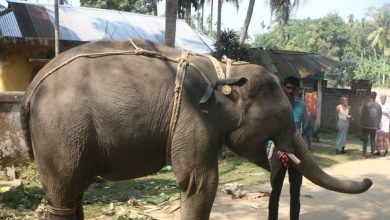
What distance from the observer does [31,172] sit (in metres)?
7.52

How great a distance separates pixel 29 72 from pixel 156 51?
7526 millimetres

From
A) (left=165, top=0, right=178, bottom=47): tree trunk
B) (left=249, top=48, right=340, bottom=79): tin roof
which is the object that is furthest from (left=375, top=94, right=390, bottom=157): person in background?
(left=165, top=0, right=178, bottom=47): tree trunk

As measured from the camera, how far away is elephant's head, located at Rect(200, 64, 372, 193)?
9.48 feet

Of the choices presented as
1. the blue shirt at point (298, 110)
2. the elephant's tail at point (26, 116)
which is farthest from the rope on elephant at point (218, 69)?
the blue shirt at point (298, 110)

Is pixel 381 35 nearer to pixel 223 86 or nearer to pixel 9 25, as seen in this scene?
pixel 9 25

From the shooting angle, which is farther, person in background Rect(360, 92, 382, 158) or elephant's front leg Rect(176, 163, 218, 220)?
person in background Rect(360, 92, 382, 158)

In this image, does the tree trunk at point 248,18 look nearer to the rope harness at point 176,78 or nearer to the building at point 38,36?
the building at point 38,36

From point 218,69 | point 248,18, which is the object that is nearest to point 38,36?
point 248,18

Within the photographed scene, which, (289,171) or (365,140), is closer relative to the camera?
(289,171)

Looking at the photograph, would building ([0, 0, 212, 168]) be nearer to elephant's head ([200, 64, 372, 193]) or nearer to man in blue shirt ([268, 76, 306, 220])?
man in blue shirt ([268, 76, 306, 220])

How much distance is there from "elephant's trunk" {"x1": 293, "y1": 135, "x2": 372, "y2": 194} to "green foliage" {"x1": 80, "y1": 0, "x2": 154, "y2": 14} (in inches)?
1027

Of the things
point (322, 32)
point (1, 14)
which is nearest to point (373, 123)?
→ point (1, 14)

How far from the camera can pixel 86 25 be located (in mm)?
17906

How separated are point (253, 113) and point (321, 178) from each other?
88 centimetres
